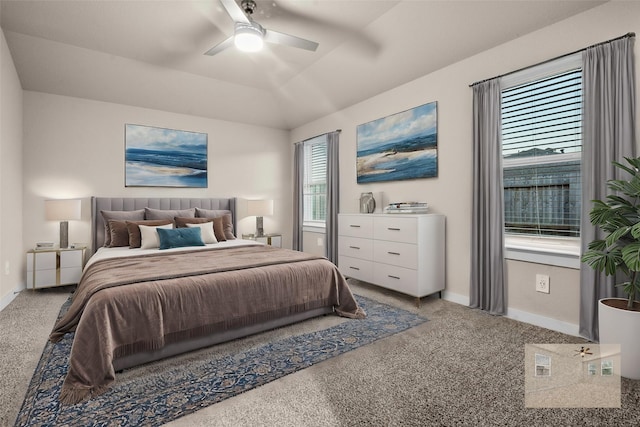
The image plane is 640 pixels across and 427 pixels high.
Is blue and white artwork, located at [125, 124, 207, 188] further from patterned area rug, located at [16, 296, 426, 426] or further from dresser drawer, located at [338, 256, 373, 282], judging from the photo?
patterned area rug, located at [16, 296, 426, 426]

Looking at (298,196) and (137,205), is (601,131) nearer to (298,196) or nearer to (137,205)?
(298,196)

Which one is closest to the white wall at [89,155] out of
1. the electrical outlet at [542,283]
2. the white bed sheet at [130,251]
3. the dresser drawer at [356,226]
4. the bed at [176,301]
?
the white bed sheet at [130,251]

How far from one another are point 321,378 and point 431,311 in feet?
5.42

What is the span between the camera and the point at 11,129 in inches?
138

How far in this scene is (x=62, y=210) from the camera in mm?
3975

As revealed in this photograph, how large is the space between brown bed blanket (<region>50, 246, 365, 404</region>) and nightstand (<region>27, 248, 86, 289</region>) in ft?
4.36

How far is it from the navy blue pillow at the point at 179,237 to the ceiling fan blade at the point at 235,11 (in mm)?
2413

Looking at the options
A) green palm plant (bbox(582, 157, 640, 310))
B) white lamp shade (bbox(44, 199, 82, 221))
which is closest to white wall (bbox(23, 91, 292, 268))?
white lamp shade (bbox(44, 199, 82, 221))

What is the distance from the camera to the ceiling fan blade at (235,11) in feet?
7.69

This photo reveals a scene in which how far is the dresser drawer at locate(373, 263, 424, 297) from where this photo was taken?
11.3 ft

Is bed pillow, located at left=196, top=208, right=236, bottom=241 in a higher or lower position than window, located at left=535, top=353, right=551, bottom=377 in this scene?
higher

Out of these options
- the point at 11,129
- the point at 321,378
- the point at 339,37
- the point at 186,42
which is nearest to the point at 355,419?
the point at 321,378

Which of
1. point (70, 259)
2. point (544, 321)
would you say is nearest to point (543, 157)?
point (544, 321)

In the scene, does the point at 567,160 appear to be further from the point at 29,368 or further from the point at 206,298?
the point at 29,368
